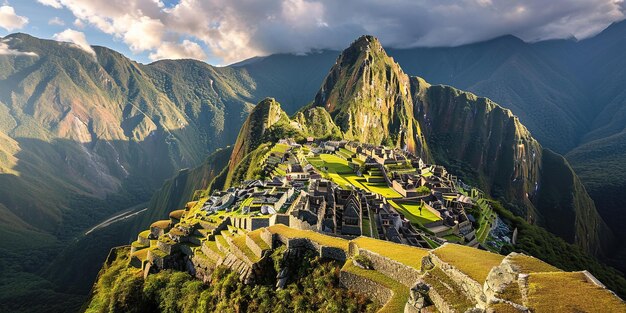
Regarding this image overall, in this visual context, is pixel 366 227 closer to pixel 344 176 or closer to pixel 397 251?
pixel 397 251

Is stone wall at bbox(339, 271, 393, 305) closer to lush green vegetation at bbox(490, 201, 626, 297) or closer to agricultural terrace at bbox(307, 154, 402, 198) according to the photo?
agricultural terrace at bbox(307, 154, 402, 198)

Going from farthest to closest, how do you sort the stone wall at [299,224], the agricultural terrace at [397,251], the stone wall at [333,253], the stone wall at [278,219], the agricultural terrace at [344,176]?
the agricultural terrace at [344,176] → the stone wall at [278,219] → the stone wall at [299,224] → the stone wall at [333,253] → the agricultural terrace at [397,251]

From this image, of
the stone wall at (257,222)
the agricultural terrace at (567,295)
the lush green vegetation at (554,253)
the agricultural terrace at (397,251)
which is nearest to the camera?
the agricultural terrace at (567,295)

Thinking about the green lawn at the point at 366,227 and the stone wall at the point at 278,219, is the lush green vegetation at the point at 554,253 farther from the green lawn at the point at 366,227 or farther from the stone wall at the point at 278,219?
the stone wall at the point at 278,219

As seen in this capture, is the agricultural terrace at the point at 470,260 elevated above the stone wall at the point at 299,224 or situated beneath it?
elevated above

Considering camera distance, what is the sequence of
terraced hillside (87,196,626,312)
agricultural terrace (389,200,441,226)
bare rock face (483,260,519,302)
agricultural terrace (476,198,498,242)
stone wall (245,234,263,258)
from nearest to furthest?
terraced hillside (87,196,626,312), bare rock face (483,260,519,302), stone wall (245,234,263,258), agricultural terrace (389,200,441,226), agricultural terrace (476,198,498,242)

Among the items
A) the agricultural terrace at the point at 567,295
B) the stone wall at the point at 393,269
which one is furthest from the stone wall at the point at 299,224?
the agricultural terrace at the point at 567,295

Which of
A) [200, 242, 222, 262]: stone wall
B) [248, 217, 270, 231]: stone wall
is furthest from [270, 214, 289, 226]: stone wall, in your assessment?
[200, 242, 222, 262]: stone wall
